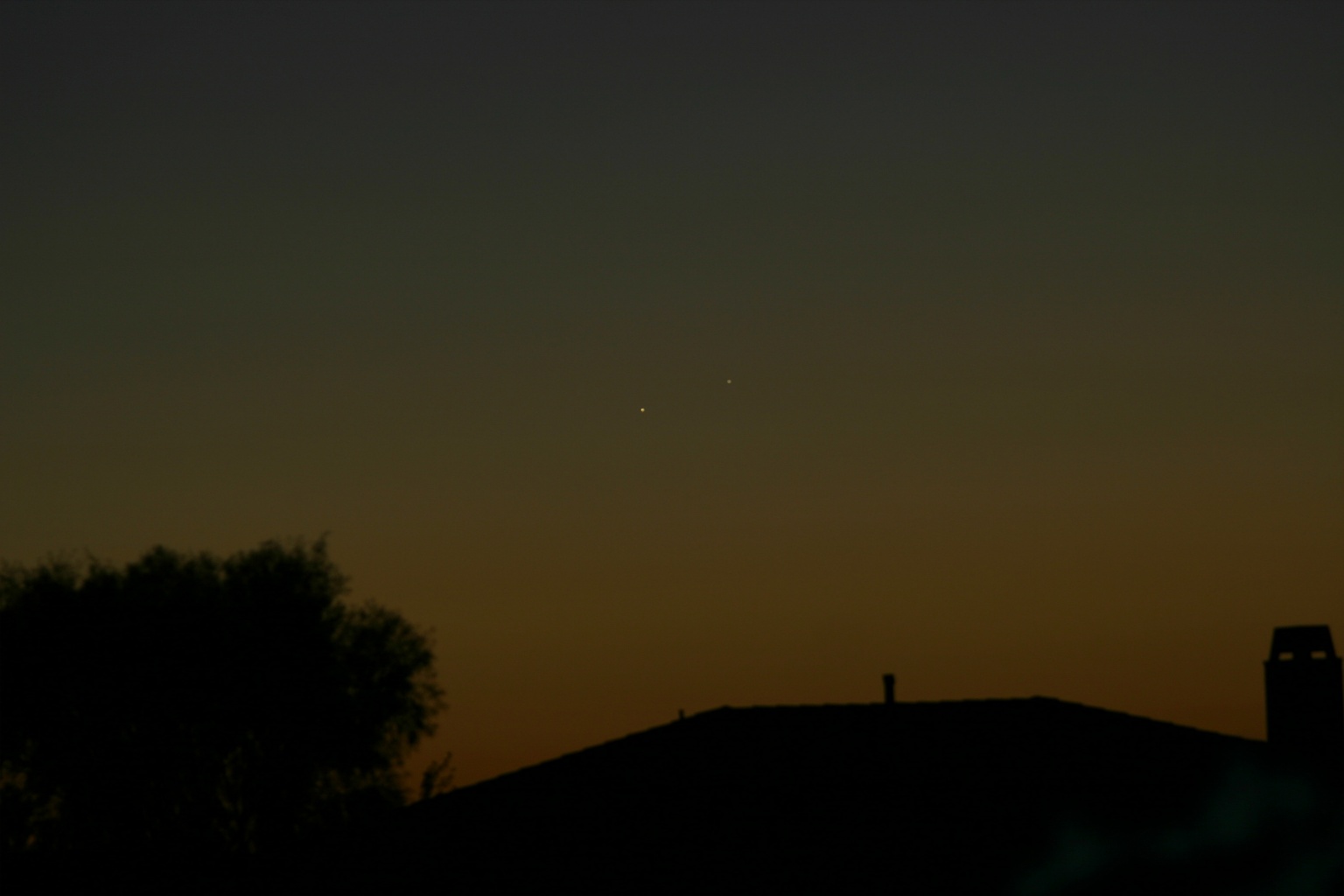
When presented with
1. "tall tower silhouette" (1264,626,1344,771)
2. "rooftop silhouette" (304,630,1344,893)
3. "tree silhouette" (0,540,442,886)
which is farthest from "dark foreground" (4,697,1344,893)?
"tree silhouette" (0,540,442,886)

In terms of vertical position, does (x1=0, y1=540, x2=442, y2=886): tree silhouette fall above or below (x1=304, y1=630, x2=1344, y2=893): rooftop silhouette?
above

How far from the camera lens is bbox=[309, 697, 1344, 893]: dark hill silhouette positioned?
25.2 m

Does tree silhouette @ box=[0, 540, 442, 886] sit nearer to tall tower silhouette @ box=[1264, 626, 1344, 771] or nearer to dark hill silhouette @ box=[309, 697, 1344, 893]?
dark hill silhouette @ box=[309, 697, 1344, 893]

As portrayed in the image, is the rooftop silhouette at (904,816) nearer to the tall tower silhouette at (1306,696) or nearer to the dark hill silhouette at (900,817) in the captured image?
the dark hill silhouette at (900,817)

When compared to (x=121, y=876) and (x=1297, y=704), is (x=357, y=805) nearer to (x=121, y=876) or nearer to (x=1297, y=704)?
(x=121, y=876)

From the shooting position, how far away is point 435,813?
28562mm

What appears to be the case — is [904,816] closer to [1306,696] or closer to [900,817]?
[900,817]

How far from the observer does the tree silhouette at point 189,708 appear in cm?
5269

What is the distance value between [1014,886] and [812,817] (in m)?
3.08

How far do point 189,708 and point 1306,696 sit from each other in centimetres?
3314

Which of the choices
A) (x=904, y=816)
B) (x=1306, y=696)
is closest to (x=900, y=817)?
(x=904, y=816)

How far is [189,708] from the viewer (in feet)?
175

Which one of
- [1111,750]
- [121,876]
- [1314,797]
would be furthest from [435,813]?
[121,876]

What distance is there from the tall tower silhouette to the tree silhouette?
3073 cm
